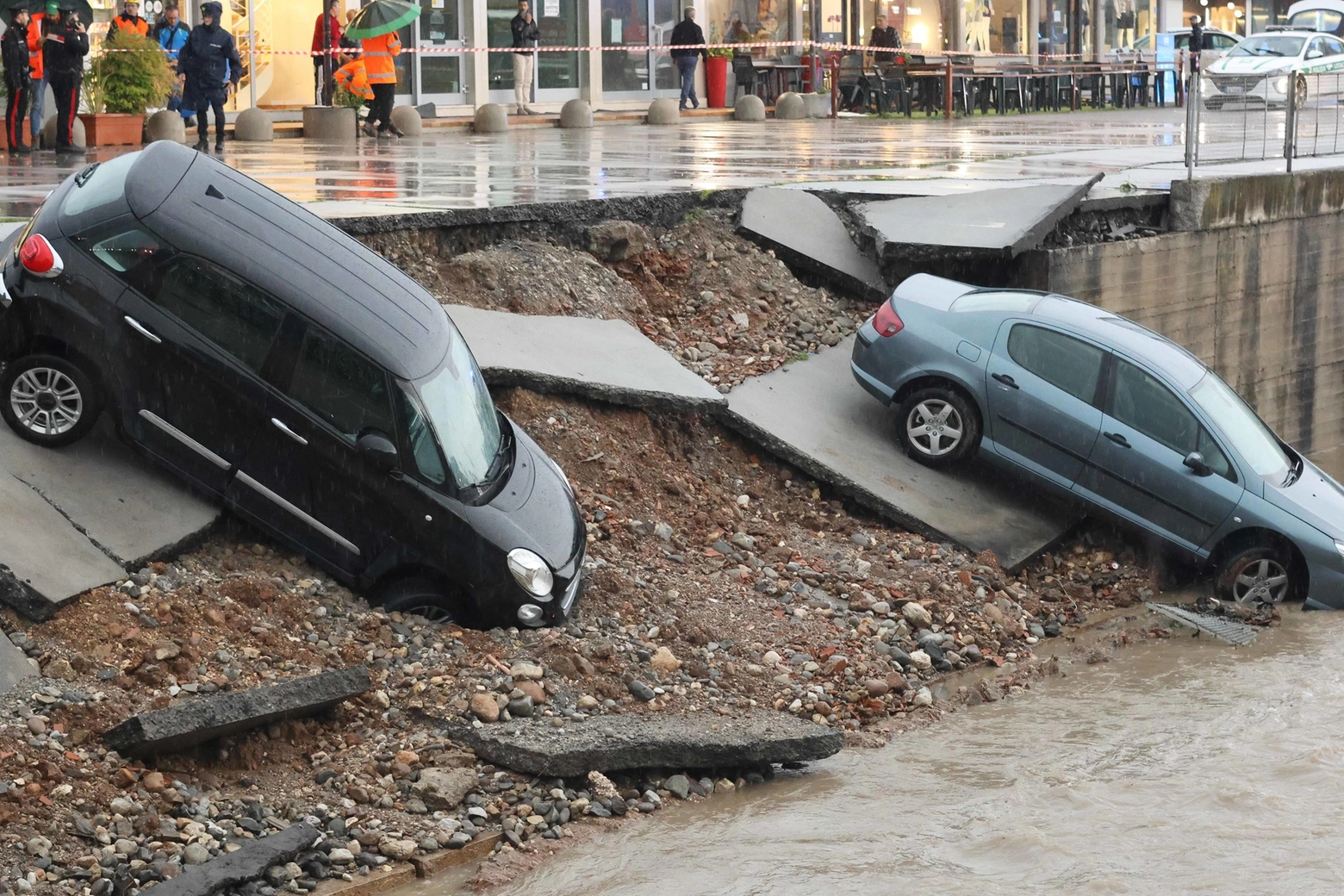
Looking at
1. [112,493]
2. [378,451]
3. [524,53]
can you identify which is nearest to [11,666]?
[112,493]

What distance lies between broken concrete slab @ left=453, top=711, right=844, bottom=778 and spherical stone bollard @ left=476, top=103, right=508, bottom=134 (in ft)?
68.9

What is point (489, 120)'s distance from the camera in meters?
27.3

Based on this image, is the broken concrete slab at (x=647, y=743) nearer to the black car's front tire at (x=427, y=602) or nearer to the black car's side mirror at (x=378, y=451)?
the black car's front tire at (x=427, y=602)

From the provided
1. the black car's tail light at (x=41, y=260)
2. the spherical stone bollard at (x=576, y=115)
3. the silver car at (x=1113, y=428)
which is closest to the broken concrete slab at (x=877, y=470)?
the silver car at (x=1113, y=428)

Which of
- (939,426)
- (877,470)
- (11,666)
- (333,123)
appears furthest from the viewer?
(333,123)

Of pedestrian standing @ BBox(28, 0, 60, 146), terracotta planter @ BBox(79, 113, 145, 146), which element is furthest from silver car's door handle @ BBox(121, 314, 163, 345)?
terracotta planter @ BBox(79, 113, 145, 146)

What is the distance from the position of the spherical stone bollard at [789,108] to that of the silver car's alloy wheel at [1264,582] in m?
23.4

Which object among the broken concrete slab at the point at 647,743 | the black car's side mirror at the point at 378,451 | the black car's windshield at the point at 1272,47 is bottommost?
the broken concrete slab at the point at 647,743

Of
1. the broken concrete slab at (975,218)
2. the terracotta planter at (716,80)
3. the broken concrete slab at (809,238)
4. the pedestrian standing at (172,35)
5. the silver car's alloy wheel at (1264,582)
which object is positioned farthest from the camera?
the terracotta planter at (716,80)

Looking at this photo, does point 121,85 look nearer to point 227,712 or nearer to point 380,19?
point 380,19

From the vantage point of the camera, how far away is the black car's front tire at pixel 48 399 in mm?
8289

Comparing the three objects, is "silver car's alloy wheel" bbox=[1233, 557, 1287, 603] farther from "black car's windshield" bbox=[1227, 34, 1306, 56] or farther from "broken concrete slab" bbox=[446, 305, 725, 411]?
"black car's windshield" bbox=[1227, 34, 1306, 56]

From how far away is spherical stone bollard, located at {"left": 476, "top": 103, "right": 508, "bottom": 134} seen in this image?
89.4 feet

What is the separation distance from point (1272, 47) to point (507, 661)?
35990 millimetres
